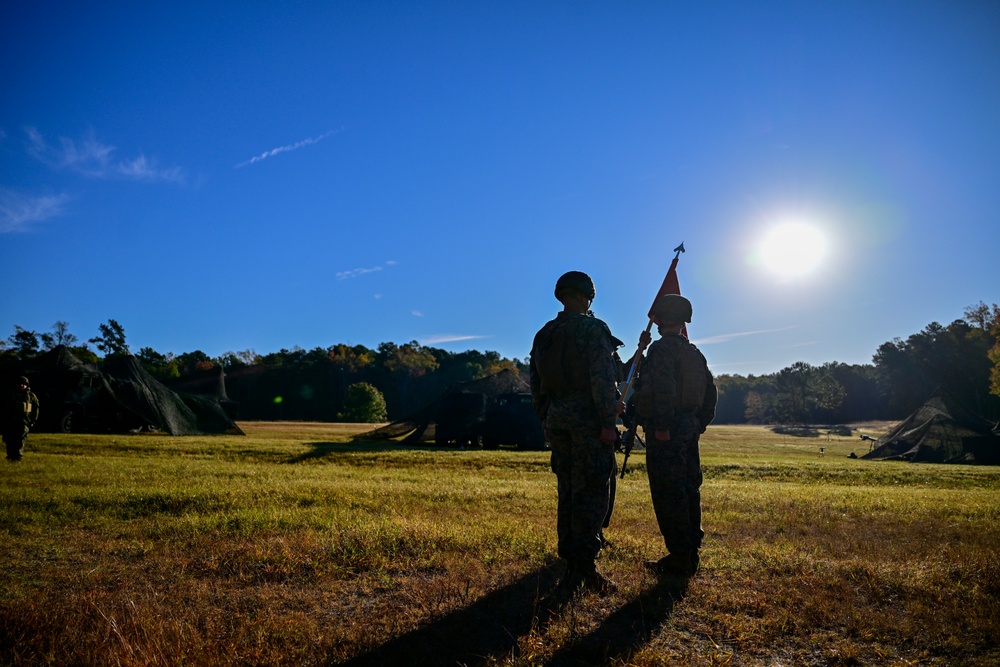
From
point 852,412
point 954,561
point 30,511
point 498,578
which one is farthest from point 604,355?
point 852,412

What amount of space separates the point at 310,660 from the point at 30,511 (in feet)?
21.9

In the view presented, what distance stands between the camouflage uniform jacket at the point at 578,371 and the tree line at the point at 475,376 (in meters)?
80.1

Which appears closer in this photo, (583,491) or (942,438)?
(583,491)

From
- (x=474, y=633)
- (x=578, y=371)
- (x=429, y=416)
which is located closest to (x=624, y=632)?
(x=474, y=633)

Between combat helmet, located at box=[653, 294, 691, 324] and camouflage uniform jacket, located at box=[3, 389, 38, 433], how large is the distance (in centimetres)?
1734

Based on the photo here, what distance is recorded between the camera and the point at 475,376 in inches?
4026

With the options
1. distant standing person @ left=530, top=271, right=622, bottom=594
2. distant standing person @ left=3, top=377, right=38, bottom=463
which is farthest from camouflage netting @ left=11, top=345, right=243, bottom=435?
distant standing person @ left=530, top=271, right=622, bottom=594

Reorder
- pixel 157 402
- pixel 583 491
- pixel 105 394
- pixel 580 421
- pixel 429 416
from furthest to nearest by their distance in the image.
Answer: pixel 157 402 → pixel 105 394 → pixel 429 416 → pixel 580 421 → pixel 583 491

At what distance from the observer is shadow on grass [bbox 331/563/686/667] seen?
3.40 m

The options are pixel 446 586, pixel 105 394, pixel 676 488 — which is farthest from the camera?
pixel 105 394

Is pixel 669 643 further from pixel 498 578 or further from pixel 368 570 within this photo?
pixel 368 570

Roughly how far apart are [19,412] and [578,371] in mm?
17195

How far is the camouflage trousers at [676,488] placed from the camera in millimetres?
5250

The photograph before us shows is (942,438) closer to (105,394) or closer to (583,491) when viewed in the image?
(583,491)
